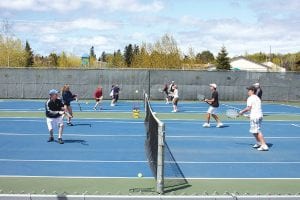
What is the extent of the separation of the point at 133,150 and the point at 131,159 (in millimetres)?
1408

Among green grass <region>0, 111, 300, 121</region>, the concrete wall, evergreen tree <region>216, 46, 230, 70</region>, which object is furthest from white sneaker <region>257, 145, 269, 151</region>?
evergreen tree <region>216, 46, 230, 70</region>

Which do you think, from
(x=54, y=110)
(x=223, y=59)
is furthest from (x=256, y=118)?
(x=223, y=59)

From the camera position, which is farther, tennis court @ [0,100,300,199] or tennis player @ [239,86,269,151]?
tennis player @ [239,86,269,151]

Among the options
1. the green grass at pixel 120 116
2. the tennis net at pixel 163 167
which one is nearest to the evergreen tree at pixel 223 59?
the green grass at pixel 120 116

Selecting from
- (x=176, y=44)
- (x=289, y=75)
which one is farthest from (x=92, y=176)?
(x=176, y=44)

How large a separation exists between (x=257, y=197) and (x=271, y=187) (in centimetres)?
249

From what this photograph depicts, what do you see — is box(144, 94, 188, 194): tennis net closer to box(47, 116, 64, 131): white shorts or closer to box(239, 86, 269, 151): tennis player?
box(239, 86, 269, 151): tennis player

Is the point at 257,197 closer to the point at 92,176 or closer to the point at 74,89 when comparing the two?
the point at 92,176

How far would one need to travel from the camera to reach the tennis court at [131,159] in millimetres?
8984

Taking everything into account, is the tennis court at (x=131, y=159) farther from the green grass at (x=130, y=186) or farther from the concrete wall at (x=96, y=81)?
the concrete wall at (x=96, y=81)

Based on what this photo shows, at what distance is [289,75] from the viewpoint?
3694 cm

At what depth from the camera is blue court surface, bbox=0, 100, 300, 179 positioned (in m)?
10.6

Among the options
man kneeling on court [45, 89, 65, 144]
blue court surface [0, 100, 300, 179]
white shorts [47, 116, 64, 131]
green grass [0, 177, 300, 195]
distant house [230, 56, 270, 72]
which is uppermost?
distant house [230, 56, 270, 72]

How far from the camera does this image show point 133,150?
13.4 metres
